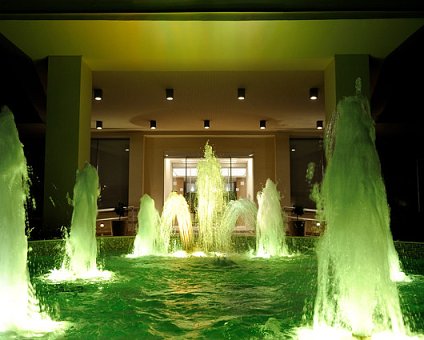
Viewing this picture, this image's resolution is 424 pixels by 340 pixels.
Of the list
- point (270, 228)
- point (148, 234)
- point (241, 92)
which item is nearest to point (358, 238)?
point (270, 228)

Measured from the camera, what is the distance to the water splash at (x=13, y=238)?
11.4 feet

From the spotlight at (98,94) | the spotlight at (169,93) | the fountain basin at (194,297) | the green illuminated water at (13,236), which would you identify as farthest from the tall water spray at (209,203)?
the green illuminated water at (13,236)

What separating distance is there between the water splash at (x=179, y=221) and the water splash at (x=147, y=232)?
7.6 inches

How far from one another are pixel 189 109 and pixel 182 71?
395cm

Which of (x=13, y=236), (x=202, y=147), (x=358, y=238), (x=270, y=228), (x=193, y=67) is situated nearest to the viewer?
(x=358, y=238)

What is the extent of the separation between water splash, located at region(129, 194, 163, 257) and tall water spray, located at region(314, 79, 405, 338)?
5654 millimetres

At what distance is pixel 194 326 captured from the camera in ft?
10.9

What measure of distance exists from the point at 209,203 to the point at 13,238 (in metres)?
5.95

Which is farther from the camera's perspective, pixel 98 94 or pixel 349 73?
pixel 98 94

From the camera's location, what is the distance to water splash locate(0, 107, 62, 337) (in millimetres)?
3463

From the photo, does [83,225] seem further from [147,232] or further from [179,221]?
[179,221]

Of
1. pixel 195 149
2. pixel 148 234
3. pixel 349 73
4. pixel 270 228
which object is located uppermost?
pixel 349 73

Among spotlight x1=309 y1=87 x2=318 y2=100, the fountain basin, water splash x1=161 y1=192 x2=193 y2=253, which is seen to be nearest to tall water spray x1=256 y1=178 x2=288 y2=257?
the fountain basin

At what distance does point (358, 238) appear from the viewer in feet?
9.87
